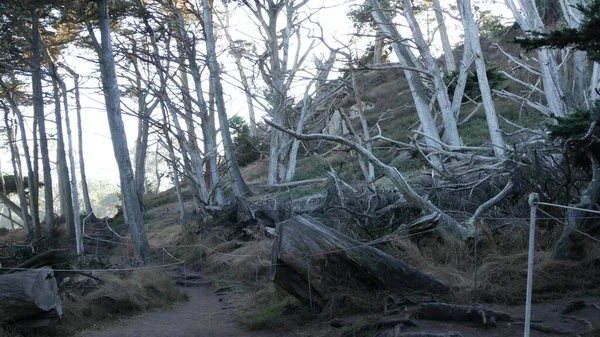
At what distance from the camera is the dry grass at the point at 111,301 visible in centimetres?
998

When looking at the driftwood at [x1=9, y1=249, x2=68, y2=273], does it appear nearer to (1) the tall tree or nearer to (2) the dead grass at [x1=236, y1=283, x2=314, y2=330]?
(2) the dead grass at [x1=236, y1=283, x2=314, y2=330]

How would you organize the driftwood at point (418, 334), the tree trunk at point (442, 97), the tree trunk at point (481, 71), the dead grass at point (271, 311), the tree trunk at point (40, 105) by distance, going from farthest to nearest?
the tree trunk at point (40, 105) < the tree trunk at point (442, 97) < the tree trunk at point (481, 71) < the dead grass at point (271, 311) < the driftwood at point (418, 334)

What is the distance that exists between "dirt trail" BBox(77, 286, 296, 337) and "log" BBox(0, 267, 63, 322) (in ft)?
3.20

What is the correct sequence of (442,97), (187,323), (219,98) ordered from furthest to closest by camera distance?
(219,98) → (442,97) → (187,323)

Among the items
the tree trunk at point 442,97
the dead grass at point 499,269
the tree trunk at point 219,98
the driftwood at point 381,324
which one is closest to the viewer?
the driftwood at point 381,324

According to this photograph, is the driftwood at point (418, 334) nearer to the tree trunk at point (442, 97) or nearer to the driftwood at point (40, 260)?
the driftwood at point (40, 260)

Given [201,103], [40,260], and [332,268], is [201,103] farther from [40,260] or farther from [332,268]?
[332,268]

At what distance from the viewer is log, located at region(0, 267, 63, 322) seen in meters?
8.84

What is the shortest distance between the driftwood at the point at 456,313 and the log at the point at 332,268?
1161mm

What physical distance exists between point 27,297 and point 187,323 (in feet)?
9.72

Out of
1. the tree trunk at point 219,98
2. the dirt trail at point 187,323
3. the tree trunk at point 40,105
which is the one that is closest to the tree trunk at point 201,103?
the tree trunk at point 219,98

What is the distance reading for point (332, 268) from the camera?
30.3ft


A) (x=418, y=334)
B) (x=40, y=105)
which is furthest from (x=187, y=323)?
(x=40, y=105)

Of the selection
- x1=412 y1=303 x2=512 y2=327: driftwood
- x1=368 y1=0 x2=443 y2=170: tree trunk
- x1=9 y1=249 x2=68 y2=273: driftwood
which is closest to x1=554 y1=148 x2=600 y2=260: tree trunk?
x1=412 y1=303 x2=512 y2=327: driftwood
